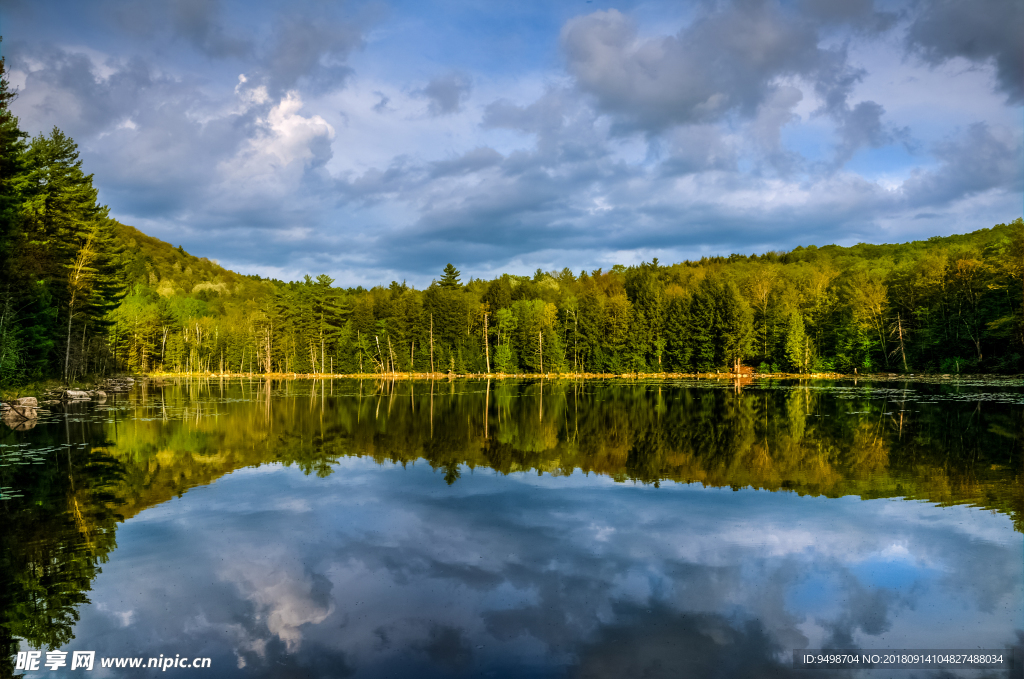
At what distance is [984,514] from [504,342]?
7847cm

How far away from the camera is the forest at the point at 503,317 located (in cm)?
4034

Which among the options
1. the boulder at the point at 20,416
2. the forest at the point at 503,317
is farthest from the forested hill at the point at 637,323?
the boulder at the point at 20,416

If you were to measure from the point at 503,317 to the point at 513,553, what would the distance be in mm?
79319

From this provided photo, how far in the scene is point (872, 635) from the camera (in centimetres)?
734

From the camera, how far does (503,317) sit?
293 feet

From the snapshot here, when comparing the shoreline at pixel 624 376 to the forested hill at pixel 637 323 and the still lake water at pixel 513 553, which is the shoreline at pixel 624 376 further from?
the still lake water at pixel 513 553

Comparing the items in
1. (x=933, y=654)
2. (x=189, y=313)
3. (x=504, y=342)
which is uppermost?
(x=189, y=313)

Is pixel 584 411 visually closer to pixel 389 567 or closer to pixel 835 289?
pixel 389 567

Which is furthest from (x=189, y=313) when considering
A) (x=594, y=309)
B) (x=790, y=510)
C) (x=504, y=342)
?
(x=790, y=510)

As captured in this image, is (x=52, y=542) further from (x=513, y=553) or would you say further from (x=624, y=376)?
(x=624, y=376)

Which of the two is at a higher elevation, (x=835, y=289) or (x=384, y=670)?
(x=835, y=289)

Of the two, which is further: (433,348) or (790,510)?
(433,348)

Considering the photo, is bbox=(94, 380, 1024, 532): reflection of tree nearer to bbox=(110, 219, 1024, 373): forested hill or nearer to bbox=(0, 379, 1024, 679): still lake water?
bbox=(0, 379, 1024, 679): still lake water

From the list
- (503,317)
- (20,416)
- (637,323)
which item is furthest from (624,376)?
(20,416)
